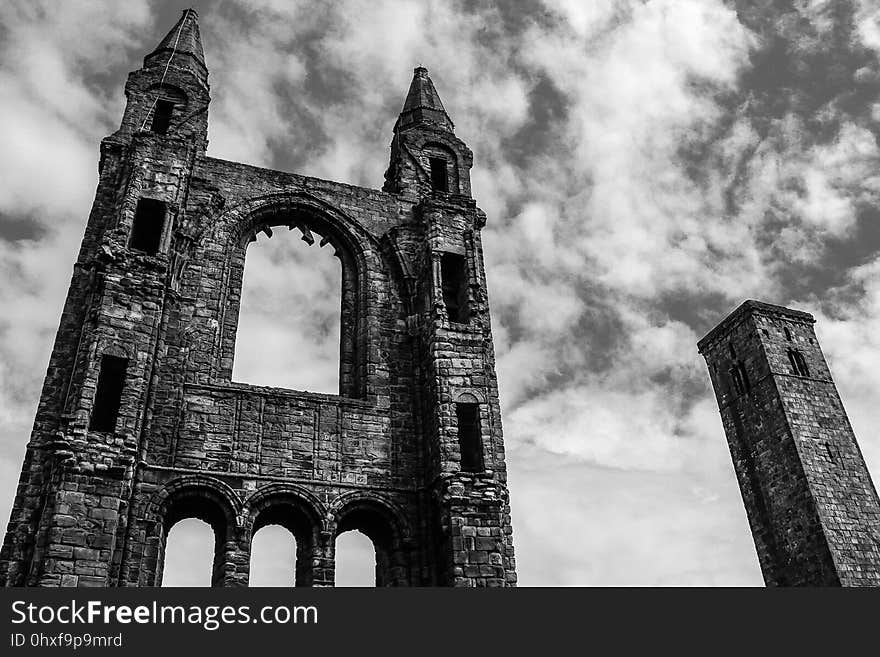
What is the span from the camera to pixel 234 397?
40.9ft

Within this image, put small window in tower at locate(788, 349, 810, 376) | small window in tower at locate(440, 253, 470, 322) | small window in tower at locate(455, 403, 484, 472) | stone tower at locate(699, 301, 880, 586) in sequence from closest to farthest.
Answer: small window in tower at locate(455, 403, 484, 472) → small window in tower at locate(440, 253, 470, 322) → stone tower at locate(699, 301, 880, 586) → small window in tower at locate(788, 349, 810, 376)

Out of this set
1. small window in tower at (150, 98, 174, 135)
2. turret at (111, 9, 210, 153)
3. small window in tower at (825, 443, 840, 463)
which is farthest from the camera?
small window in tower at (825, 443, 840, 463)

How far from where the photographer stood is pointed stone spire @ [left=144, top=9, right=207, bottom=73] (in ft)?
53.1

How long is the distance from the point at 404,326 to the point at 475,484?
3.71 m

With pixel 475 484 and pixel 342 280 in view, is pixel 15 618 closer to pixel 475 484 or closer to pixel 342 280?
pixel 475 484

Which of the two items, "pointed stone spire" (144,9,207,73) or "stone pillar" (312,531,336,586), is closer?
"stone pillar" (312,531,336,586)

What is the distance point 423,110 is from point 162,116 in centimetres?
596

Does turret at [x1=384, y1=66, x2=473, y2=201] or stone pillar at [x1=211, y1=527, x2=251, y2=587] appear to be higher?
turret at [x1=384, y1=66, x2=473, y2=201]

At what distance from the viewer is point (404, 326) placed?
47.3 feet

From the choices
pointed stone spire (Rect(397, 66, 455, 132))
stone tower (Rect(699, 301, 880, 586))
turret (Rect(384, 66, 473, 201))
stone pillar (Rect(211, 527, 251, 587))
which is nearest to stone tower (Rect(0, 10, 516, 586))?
stone pillar (Rect(211, 527, 251, 587))

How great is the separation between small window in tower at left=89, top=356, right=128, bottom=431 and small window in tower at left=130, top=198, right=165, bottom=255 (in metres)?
2.42

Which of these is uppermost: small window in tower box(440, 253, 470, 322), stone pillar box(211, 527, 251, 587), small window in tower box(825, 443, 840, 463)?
small window in tower box(825, 443, 840, 463)

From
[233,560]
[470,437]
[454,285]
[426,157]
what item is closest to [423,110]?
[426,157]

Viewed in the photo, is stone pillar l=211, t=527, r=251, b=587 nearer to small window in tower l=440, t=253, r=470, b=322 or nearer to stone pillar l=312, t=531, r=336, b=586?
stone pillar l=312, t=531, r=336, b=586
